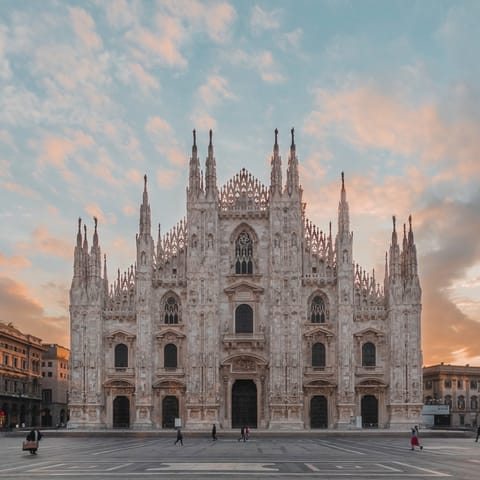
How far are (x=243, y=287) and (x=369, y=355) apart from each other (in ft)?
40.8

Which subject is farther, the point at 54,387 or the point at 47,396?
the point at 54,387

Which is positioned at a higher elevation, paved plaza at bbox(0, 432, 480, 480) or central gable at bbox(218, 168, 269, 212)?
central gable at bbox(218, 168, 269, 212)

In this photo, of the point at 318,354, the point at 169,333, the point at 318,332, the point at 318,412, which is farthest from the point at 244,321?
the point at 318,412

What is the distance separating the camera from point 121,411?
241 feet

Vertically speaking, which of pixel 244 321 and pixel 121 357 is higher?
pixel 244 321

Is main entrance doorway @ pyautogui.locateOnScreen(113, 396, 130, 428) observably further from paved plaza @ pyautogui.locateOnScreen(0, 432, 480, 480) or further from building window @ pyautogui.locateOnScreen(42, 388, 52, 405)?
building window @ pyautogui.locateOnScreen(42, 388, 52, 405)

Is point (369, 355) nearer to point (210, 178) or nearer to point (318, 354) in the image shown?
point (318, 354)

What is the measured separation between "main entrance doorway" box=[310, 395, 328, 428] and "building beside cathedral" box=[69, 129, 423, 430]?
0.40 feet

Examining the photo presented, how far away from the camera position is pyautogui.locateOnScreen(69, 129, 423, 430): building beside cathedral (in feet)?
235

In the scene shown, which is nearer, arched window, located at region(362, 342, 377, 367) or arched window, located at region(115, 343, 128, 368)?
arched window, located at region(362, 342, 377, 367)

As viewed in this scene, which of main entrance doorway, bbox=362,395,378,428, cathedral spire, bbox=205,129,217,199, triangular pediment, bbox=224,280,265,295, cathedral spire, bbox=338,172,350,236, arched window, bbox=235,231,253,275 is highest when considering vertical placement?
cathedral spire, bbox=205,129,217,199

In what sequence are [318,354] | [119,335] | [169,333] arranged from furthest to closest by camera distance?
[119,335] → [169,333] → [318,354]

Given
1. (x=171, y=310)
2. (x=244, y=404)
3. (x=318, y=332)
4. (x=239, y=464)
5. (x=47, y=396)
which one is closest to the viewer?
(x=239, y=464)

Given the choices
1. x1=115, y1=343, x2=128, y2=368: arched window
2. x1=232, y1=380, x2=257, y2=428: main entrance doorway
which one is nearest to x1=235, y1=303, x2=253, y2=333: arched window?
x1=232, y1=380, x2=257, y2=428: main entrance doorway
